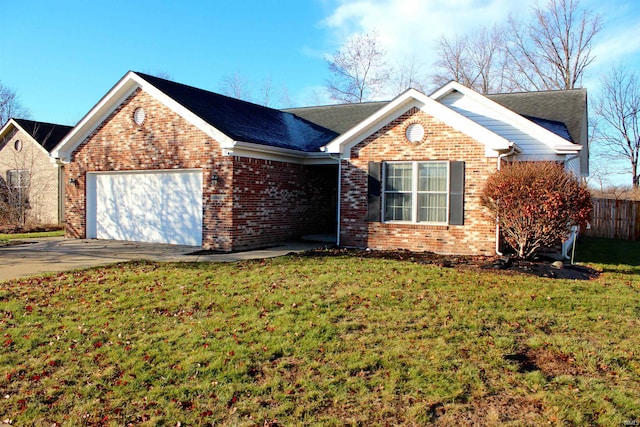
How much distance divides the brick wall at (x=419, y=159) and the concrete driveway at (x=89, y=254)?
1.52 metres

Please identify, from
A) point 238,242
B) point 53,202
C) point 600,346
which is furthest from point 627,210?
point 53,202

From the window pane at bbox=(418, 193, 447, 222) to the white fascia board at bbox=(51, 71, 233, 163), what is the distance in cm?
492

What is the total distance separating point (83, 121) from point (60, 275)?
6.98m

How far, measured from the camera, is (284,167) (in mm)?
14352

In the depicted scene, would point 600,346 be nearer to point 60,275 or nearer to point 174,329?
point 174,329

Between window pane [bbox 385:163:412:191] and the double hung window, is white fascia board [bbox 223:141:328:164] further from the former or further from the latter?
the double hung window

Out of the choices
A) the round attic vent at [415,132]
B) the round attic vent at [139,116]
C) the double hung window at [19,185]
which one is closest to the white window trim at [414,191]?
the round attic vent at [415,132]

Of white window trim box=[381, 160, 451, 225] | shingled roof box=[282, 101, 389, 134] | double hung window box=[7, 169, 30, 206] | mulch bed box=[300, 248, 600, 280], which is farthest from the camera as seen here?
double hung window box=[7, 169, 30, 206]

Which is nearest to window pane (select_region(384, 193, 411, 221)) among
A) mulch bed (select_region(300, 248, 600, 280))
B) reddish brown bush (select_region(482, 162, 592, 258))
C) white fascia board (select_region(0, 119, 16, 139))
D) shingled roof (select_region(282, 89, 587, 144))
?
mulch bed (select_region(300, 248, 600, 280))

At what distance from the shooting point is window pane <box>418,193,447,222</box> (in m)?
11.9

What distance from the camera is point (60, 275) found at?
30.3 feet

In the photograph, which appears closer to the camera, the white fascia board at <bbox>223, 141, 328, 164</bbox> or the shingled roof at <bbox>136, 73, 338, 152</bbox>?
the white fascia board at <bbox>223, 141, 328, 164</bbox>

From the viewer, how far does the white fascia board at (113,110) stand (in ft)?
42.0

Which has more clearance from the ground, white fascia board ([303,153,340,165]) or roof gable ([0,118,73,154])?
roof gable ([0,118,73,154])
